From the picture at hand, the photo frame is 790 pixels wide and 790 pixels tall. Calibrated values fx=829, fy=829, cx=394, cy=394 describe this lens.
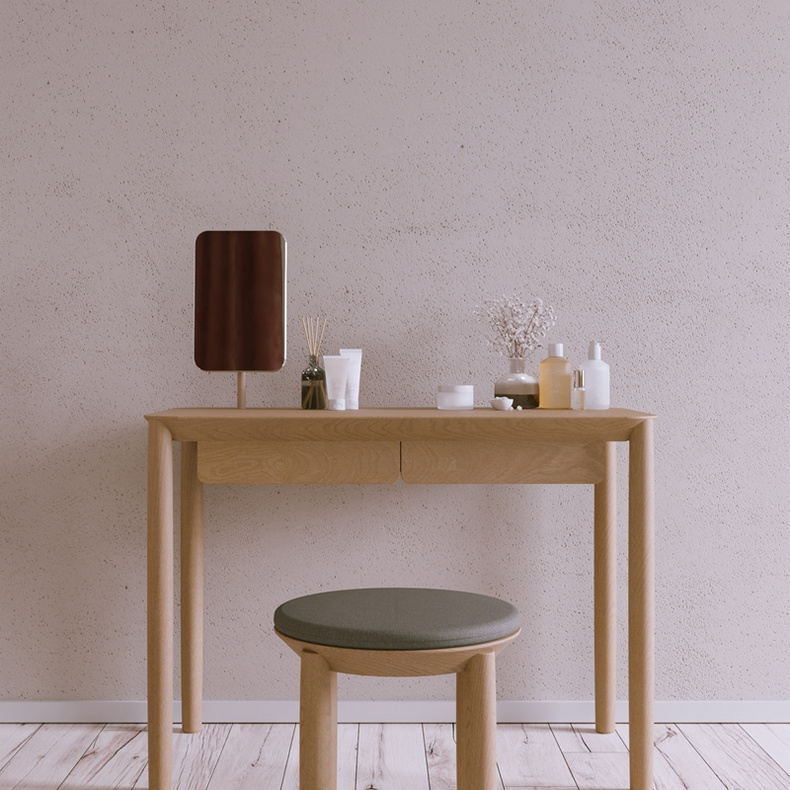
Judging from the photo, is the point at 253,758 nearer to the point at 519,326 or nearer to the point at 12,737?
the point at 12,737

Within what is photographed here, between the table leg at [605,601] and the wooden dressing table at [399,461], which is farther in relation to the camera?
the table leg at [605,601]

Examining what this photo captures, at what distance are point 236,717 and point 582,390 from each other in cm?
118

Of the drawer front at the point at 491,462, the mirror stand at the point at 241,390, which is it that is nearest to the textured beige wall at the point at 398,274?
the mirror stand at the point at 241,390

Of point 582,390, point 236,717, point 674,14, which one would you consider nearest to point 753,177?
point 674,14

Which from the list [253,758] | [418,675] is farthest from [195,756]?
[418,675]

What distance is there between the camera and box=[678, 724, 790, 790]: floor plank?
1.76 meters

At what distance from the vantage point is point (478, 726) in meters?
1.35

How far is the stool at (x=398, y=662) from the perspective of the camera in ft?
4.37

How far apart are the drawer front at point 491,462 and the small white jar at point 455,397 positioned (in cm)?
19

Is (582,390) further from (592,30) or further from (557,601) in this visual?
(592,30)

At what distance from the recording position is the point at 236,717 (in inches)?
81.7

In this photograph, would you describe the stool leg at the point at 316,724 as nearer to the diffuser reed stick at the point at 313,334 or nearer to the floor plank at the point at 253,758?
the floor plank at the point at 253,758

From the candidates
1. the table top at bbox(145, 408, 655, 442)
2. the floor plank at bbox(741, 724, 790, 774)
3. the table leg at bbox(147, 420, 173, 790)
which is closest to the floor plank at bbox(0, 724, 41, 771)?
the table leg at bbox(147, 420, 173, 790)

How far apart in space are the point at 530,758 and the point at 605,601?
398 mm
